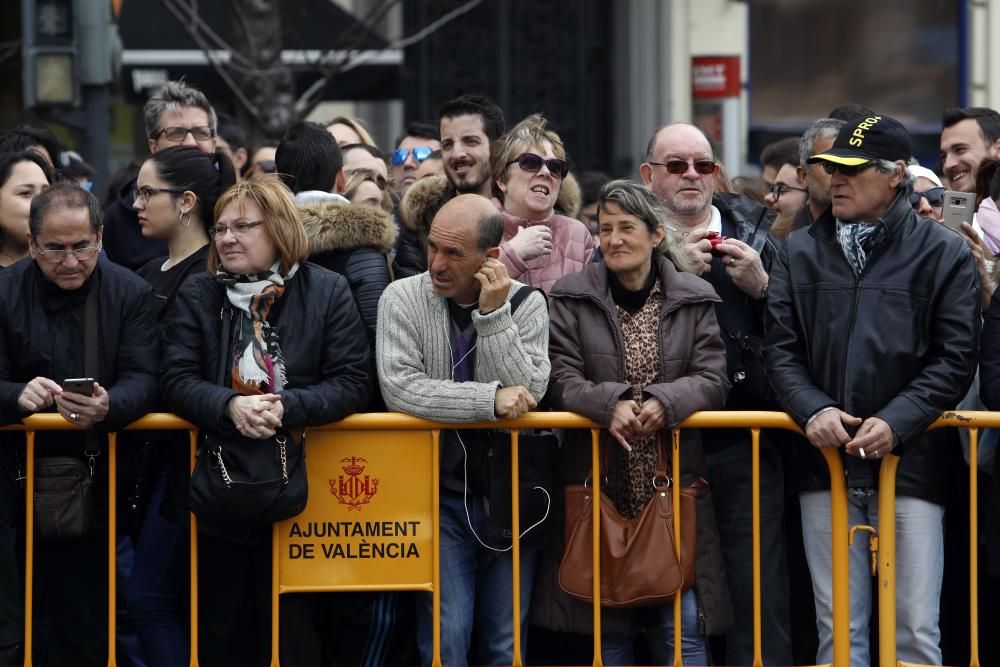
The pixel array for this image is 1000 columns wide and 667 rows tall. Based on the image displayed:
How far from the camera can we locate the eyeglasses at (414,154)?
8234 mm

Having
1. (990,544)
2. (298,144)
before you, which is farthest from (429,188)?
(990,544)

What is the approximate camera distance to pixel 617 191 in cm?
598

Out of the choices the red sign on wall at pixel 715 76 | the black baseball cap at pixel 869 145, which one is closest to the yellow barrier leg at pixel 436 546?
the black baseball cap at pixel 869 145

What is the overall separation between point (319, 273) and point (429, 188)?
1.05m

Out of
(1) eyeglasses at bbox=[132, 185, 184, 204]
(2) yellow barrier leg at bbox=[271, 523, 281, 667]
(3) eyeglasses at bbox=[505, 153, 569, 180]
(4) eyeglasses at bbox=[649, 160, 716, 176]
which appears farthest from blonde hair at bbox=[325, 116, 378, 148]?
(2) yellow barrier leg at bbox=[271, 523, 281, 667]

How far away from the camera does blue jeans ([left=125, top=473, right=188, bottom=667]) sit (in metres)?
5.86

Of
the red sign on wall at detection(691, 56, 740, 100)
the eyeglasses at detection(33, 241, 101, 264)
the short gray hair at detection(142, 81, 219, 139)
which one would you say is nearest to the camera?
the eyeglasses at detection(33, 241, 101, 264)

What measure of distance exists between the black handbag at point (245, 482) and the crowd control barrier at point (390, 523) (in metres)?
0.15

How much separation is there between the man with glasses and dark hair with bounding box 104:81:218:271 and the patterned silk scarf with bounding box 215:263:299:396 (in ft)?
4.54

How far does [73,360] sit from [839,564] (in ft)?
9.32

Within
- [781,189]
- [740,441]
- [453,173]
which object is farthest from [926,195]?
[453,173]

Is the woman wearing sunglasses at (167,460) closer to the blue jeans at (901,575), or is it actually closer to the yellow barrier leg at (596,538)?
the yellow barrier leg at (596,538)

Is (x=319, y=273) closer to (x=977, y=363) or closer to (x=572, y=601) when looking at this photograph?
(x=572, y=601)

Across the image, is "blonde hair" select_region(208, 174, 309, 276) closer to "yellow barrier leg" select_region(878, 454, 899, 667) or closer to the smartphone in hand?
the smartphone in hand
